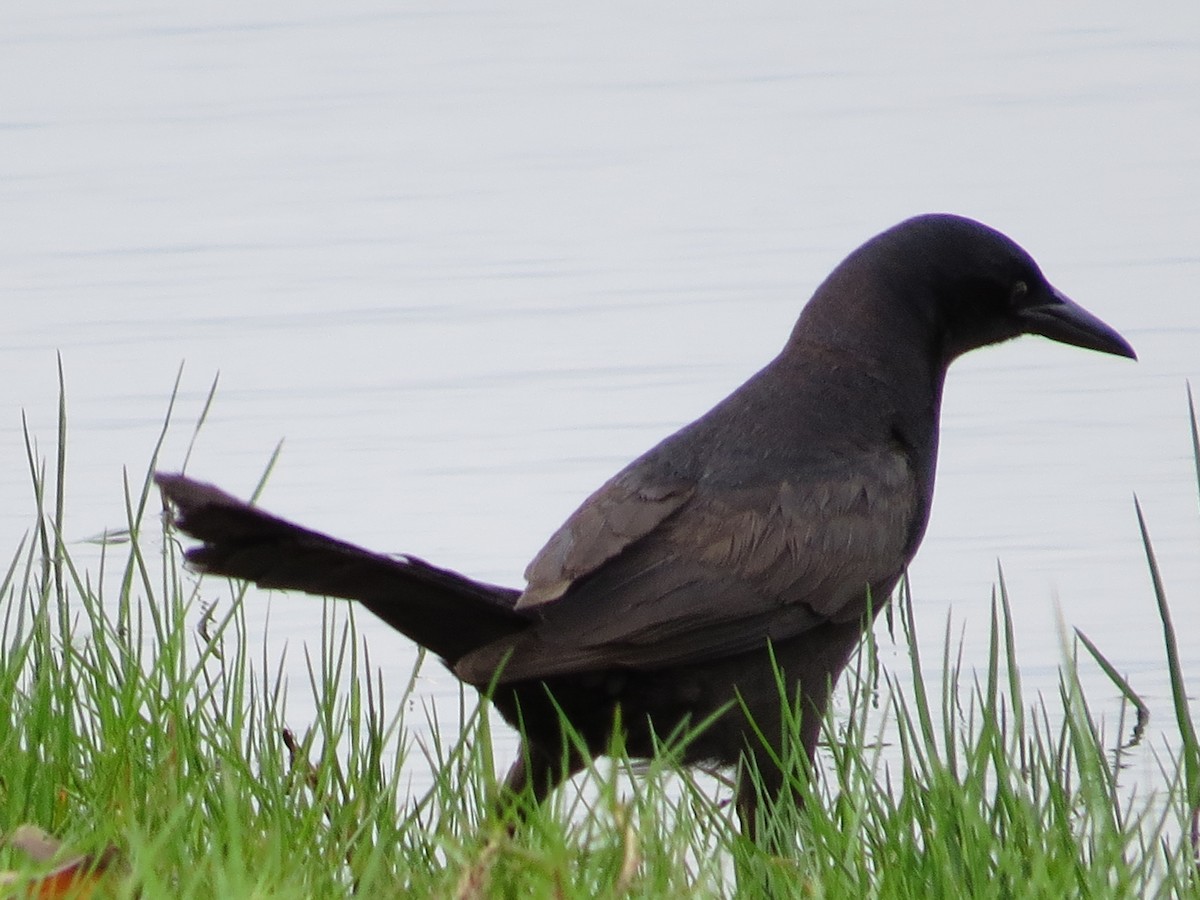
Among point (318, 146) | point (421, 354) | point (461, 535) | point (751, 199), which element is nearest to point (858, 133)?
point (751, 199)

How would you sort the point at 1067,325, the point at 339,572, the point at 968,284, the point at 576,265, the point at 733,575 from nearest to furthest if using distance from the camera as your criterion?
the point at 339,572 < the point at 733,575 < the point at 968,284 < the point at 1067,325 < the point at 576,265

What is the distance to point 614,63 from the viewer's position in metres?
15.5

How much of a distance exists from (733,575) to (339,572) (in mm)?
877

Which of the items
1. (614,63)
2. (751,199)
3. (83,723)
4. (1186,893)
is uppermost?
(614,63)

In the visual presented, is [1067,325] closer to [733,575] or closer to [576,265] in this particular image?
[733,575]

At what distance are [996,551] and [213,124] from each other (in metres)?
7.82

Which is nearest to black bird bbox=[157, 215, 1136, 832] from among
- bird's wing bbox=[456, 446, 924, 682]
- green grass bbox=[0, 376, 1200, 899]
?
bird's wing bbox=[456, 446, 924, 682]

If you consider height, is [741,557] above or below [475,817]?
above

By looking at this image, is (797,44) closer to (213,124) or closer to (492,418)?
(213,124)

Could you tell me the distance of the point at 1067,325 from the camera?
17.8 ft

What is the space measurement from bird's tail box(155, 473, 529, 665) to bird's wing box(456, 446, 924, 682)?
9 cm

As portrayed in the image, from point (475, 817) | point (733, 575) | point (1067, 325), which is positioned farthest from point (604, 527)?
point (1067, 325)

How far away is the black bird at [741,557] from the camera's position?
4.31 metres

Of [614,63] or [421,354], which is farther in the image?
[614,63]
